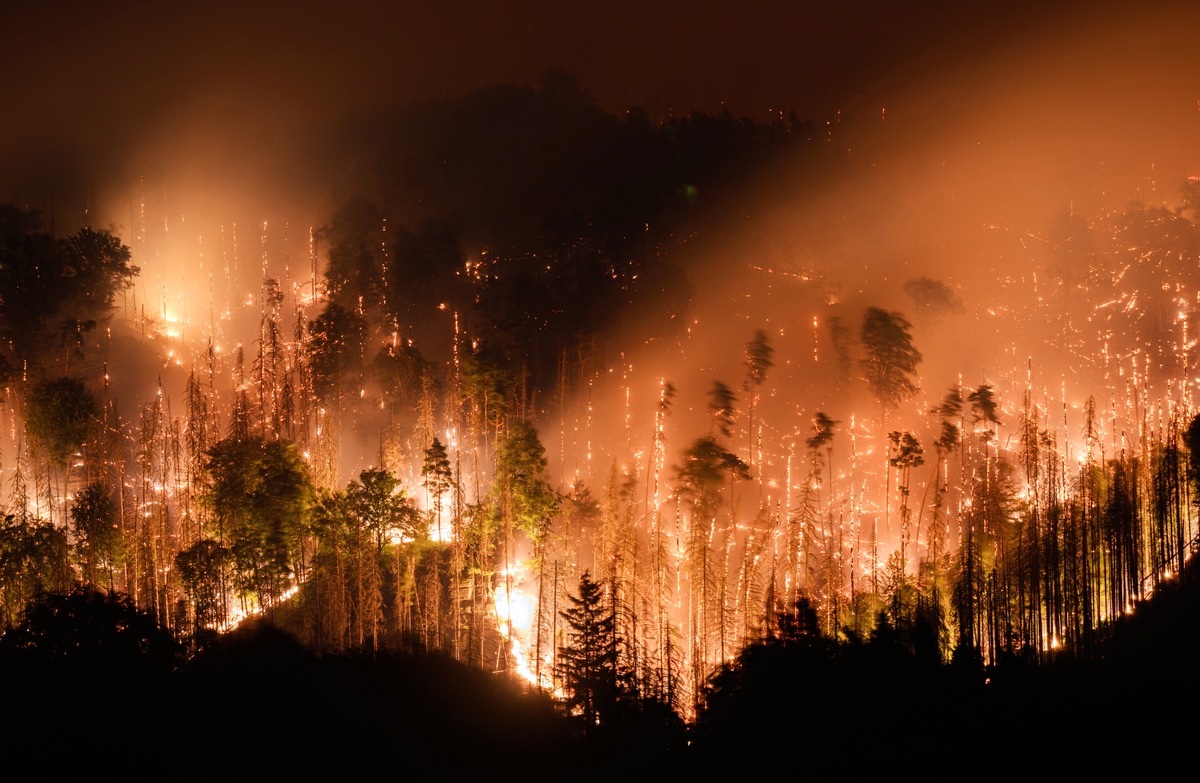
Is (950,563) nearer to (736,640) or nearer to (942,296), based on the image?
(736,640)

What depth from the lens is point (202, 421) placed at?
49.4 metres

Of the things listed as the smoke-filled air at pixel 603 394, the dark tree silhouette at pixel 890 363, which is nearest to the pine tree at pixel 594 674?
the smoke-filled air at pixel 603 394

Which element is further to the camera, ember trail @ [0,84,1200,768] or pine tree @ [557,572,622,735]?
ember trail @ [0,84,1200,768]

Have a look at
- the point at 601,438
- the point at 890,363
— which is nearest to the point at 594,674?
the point at 601,438

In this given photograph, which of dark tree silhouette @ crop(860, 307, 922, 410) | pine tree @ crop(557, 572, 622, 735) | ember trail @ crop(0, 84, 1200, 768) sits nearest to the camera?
pine tree @ crop(557, 572, 622, 735)

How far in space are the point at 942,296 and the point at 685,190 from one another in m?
23.7

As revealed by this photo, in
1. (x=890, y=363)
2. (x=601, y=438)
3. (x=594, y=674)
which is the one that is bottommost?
(x=594, y=674)

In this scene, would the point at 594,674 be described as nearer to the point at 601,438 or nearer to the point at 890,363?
the point at 601,438

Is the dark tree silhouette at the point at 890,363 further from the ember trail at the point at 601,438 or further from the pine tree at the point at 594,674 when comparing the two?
the pine tree at the point at 594,674

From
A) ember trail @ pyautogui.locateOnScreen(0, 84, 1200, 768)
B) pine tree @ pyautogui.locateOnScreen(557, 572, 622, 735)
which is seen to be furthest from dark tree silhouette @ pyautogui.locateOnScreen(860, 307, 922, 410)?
pine tree @ pyautogui.locateOnScreen(557, 572, 622, 735)

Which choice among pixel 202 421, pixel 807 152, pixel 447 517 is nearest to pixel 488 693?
pixel 447 517

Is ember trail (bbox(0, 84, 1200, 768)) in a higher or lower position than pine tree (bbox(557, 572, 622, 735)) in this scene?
higher

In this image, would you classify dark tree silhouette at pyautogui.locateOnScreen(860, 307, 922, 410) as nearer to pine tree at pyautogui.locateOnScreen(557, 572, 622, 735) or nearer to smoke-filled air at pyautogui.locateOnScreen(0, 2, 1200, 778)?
smoke-filled air at pyautogui.locateOnScreen(0, 2, 1200, 778)

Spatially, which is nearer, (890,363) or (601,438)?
(601,438)
